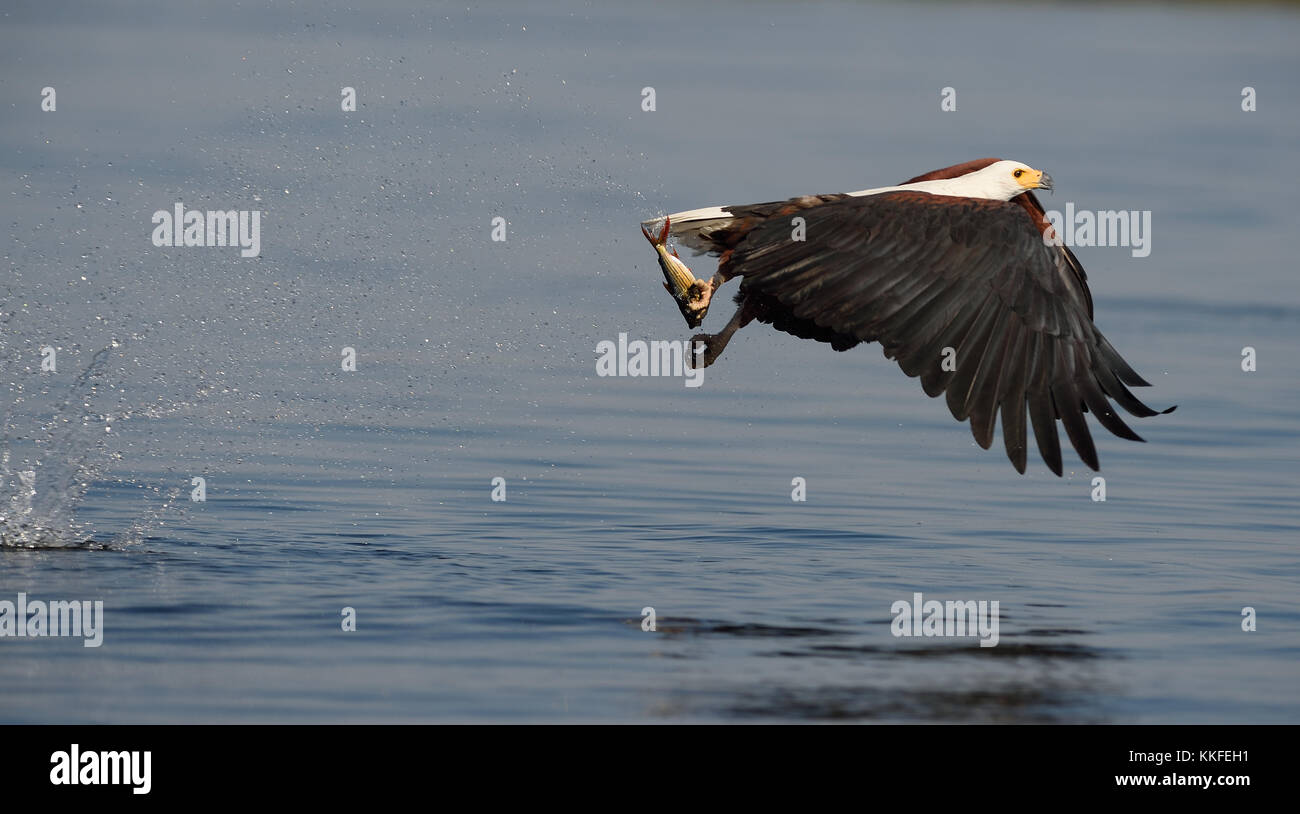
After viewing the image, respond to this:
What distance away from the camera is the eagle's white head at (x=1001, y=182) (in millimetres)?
9172

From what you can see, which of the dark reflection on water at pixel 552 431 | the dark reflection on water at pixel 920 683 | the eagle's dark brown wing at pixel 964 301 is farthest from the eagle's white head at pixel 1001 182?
the dark reflection on water at pixel 920 683

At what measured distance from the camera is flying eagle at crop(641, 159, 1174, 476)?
311 inches

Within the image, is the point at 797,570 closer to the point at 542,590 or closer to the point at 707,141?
the point at 542,590

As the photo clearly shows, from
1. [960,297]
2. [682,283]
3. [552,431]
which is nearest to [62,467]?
[552,431]

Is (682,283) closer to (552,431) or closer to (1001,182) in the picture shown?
(1001,182)

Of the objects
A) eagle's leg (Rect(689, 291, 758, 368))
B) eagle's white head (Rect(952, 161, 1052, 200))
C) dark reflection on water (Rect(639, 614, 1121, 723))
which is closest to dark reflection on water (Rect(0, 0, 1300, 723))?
dark reflection on water (Rect(639, 614, 1121, 723))

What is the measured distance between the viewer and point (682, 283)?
30.4 feet

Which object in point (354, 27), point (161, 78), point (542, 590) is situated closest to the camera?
point (542, 590)

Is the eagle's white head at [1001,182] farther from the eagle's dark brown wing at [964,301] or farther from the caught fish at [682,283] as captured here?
the caught fish at [682,283]

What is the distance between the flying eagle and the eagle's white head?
0.54 ft

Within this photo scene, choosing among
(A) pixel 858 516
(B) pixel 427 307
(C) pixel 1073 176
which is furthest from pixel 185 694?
(C) pixel 1073 176

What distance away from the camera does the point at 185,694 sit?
689cm

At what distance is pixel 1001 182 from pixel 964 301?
1238 millimetres

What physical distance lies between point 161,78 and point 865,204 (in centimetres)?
1466
